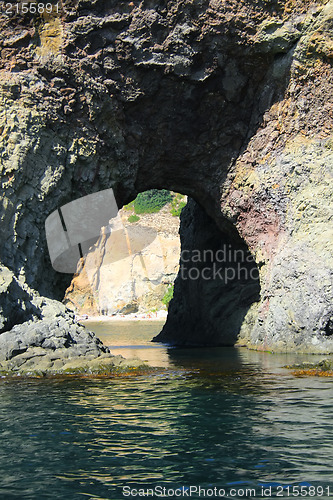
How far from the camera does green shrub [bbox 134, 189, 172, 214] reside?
310 ft

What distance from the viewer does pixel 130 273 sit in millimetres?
87500

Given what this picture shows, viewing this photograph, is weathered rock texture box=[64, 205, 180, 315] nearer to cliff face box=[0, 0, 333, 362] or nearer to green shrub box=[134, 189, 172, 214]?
green shrub box=[134, 189, 172, 214]

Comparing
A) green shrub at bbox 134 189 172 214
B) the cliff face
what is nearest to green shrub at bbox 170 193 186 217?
green shrub at bbox 134 189 172 214

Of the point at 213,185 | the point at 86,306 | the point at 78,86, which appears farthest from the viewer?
the point at 86,306

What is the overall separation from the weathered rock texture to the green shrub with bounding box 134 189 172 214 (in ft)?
15.9

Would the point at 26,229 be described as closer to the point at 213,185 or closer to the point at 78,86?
the point at 78,86

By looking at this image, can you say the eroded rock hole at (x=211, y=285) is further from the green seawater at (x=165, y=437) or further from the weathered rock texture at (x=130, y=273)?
the weathered rock texture at (x=130, y=273)

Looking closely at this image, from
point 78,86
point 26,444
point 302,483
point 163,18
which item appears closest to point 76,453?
point 26,444

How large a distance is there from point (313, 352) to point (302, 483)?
1456 centimetres

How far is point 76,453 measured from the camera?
28.2 feet

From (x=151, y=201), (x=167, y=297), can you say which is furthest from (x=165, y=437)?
(x=151, y=201)

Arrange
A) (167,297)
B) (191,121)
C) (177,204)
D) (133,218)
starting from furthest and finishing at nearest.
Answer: (177,204)
(133,218)
(167,297)
(191,121)

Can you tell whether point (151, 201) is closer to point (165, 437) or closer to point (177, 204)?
point (177, 204)

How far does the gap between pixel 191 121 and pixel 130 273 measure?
62.0 metres
